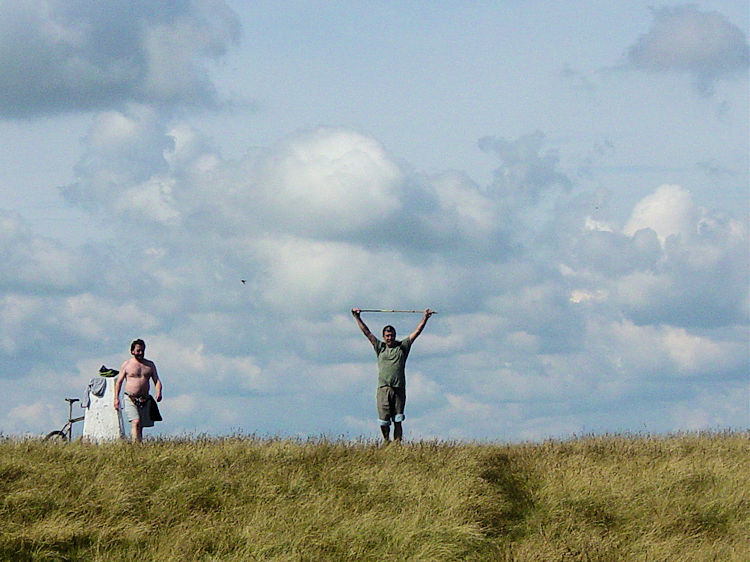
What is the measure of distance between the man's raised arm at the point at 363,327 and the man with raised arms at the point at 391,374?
0.08ft

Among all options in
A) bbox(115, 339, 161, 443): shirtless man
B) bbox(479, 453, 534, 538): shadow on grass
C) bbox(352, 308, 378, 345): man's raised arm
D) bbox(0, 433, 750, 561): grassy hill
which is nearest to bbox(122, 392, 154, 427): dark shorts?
bbox(115, 339, 161, 443): shirtless man

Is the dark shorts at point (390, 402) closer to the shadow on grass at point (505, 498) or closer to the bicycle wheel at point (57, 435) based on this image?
Result: the shadow on grass at point (505, 498)

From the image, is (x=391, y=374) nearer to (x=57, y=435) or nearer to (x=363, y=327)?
(x=363, y=327)

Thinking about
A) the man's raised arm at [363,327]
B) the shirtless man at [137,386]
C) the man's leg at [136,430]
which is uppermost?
the man's raised arm at [363,327]

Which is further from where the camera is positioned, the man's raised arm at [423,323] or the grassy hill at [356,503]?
the man's raised arm at [423,323]

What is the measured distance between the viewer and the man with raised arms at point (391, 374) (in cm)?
1834

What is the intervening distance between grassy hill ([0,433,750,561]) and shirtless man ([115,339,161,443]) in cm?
75

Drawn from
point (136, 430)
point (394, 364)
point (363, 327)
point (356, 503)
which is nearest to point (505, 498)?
point (356, 503)

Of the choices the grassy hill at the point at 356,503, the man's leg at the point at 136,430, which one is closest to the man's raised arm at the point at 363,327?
the grassy hill at the point at 356,503

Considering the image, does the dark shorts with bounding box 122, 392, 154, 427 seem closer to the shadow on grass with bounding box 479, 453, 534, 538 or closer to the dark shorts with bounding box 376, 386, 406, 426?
the dark shorts with bounding box 376, 386, 406, 426

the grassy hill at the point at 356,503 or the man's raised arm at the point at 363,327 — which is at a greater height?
the man's raised arm at the point at 363,327

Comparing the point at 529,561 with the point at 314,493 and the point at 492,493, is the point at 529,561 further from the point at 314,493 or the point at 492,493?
the point at 314,493

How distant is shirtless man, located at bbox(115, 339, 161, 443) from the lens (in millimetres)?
17766

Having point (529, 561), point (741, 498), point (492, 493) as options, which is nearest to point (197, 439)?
point (492, 493)
